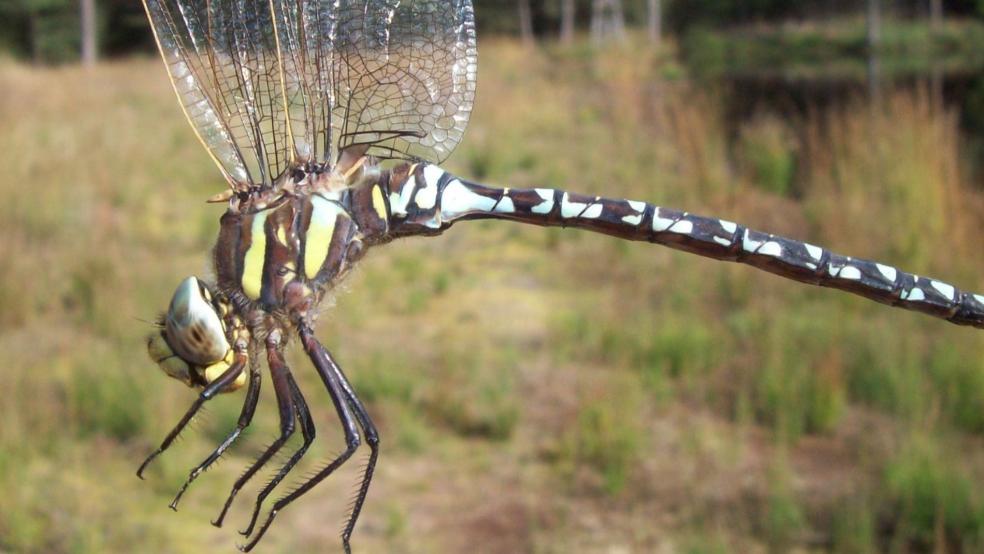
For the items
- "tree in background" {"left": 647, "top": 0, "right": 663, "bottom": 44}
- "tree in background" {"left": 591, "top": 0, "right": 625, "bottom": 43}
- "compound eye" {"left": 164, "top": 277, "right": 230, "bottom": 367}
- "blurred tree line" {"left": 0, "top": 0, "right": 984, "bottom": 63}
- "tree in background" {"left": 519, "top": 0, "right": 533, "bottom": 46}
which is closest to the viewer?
"compound eye" {"left": 164, "top": 277, "right": 230, "bottom": 367}

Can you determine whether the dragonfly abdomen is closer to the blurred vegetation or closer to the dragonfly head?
the dragonfly head

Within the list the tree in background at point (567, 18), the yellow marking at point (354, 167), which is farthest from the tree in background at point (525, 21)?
the yellow marking at point (354, 167)

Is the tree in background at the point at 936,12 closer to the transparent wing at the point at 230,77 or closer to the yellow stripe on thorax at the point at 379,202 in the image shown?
the transparent wing at the point at 230,77

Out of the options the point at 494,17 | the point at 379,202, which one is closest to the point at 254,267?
the point at 379,202

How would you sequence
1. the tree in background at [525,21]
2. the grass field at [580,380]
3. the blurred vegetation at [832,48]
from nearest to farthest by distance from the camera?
1. the grass field at [580,380]
2. the blurred vegetation at [832,48]
3. the tree in background at [525,21]

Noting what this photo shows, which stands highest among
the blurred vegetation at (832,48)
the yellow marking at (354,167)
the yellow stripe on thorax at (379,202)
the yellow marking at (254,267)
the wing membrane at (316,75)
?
the wing membrane at (316,75)

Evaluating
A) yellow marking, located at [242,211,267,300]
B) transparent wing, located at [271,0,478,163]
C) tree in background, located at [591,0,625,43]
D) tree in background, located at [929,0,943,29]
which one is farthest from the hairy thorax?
tree in background, located at [591,0,625,43]
